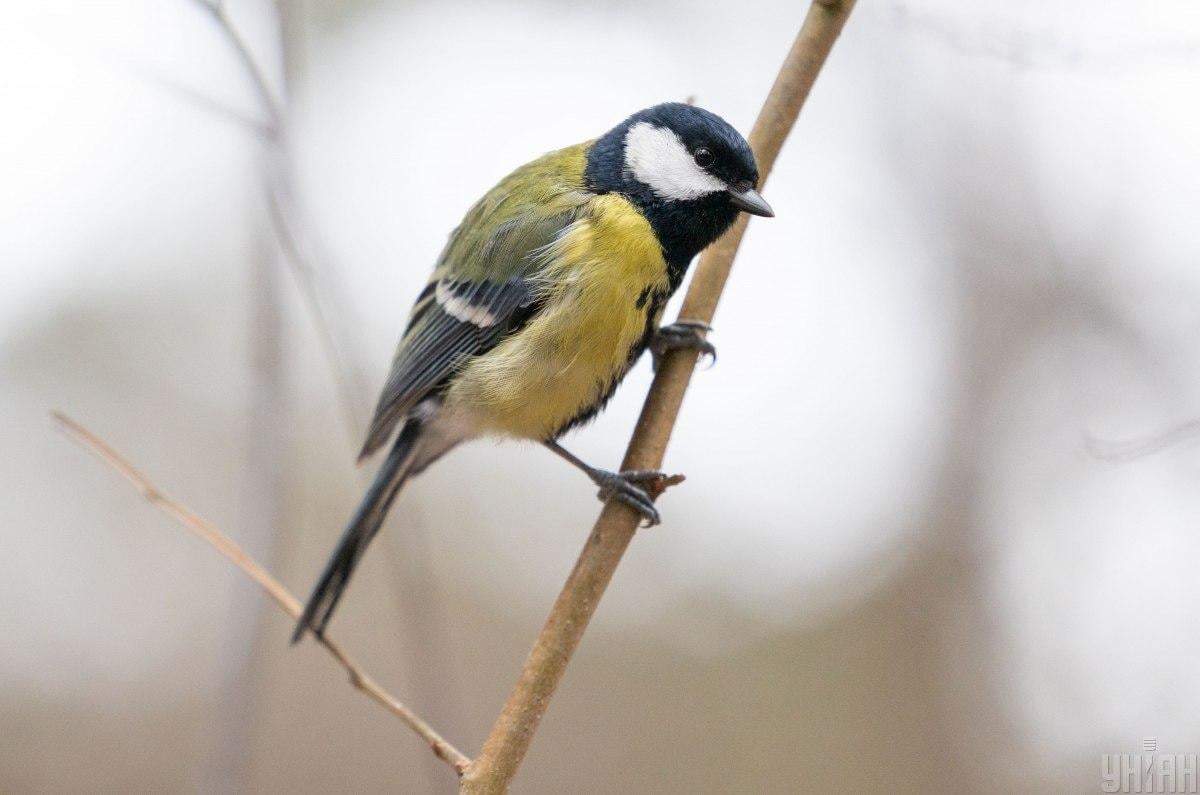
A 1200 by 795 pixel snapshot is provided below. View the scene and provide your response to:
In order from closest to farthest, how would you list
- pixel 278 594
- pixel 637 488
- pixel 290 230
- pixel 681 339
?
1. pixel 278 594
2. pixel 290 230
3. pixel 637 488
4. pixel 681 339

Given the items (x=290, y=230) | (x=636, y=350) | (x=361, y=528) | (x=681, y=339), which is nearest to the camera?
(x=290, y=230)

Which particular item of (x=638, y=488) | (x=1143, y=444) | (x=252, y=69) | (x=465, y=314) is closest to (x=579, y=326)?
(x=465, y=314)

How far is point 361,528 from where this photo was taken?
208 centimetres

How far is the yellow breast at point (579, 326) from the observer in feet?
6.34

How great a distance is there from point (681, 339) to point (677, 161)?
39 centimetres

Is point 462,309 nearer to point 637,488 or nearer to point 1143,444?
point 637,488

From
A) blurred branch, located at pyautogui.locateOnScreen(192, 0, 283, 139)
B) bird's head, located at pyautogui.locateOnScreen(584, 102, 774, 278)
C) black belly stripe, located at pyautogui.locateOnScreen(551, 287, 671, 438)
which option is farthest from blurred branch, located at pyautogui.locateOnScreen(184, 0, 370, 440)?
bird's head, located at pyautogui.locateOnScreen(584, 102, 774, 278)

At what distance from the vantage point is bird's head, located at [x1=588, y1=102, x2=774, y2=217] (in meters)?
1.87

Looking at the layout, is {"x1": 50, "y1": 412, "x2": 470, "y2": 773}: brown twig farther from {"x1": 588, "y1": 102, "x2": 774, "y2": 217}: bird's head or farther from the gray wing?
{"x1": 588, "y1": 102, "x2": 774, "y2": 217}: bird's head

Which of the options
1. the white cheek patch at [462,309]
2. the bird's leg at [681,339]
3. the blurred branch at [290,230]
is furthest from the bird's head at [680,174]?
the blurred branch at [290,230]

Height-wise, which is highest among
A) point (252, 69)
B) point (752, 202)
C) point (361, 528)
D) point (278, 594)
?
point (752, 202)

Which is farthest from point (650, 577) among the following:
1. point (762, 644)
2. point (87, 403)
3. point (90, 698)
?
point (87, 403)

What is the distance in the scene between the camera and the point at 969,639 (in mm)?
3891

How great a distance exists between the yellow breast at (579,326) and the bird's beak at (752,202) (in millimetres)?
182
